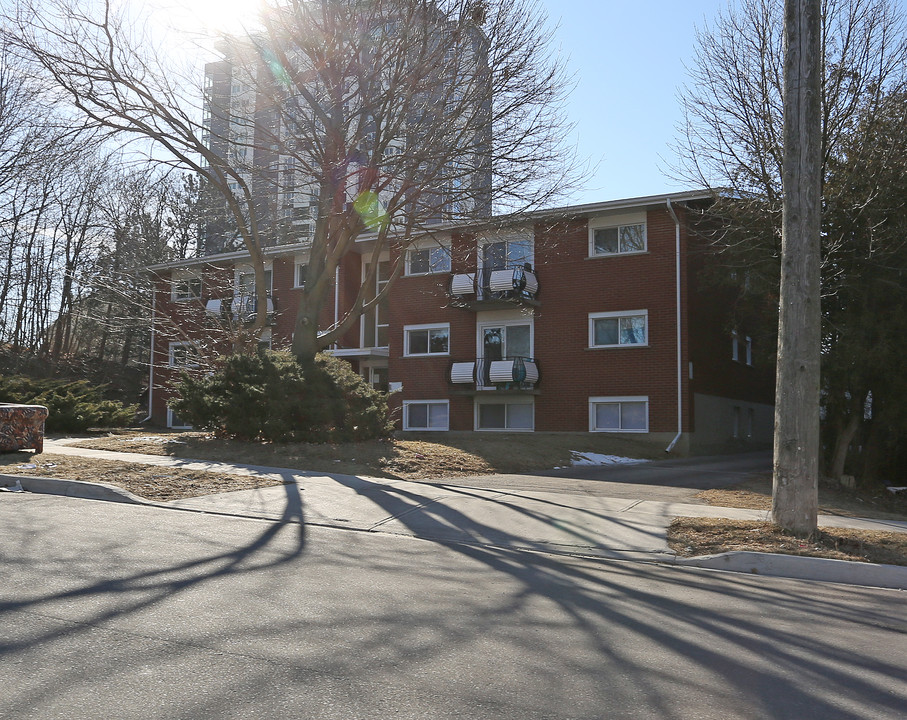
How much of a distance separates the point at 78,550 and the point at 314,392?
10249 millimetres

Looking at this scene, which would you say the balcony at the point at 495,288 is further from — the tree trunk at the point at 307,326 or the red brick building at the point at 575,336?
the tree trunk at the point at 307,326

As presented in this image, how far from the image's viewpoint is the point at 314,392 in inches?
666

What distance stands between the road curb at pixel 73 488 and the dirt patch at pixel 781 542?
6577 millimetres

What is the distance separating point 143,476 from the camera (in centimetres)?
1177

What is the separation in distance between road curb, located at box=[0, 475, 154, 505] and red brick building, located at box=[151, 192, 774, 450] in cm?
1130

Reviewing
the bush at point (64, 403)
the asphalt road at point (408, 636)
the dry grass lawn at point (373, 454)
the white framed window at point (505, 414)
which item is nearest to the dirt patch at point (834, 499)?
the dry grass lawn at point (373, 454)

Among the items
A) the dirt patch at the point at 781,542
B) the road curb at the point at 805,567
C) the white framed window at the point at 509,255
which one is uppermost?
the white framed window at the point at 509,255

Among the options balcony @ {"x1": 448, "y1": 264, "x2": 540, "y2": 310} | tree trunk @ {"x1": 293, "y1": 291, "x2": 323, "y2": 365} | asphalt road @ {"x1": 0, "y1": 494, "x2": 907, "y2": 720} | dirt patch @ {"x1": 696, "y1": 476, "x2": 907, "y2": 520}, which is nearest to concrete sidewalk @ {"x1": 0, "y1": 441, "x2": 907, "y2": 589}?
asphalt road @ {"x1": 0, "y1": 494, "x2": 907, "y2": 720}

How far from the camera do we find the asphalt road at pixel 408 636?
3.74 m

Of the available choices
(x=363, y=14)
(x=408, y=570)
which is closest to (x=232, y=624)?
(x=408, y=570)

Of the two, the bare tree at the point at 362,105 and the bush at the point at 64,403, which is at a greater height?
the bare tree at the point at 362,105

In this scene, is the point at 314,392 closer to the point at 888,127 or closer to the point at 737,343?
the point at 888,127

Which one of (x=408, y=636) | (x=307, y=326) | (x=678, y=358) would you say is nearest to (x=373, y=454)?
(x=307, y=326)

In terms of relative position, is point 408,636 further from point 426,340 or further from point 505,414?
point 426,340
